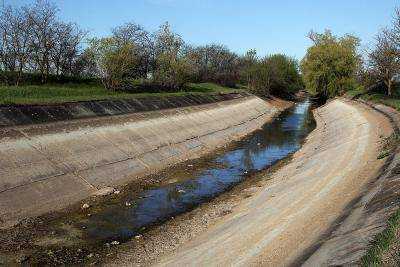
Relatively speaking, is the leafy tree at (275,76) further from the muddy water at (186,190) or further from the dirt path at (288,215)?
the dirt path at (288,215)

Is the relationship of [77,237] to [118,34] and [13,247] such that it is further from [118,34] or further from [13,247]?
[118,34]

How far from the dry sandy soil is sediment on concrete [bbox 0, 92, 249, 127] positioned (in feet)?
43.2

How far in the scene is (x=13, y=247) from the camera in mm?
15523

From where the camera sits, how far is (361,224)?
44.6ft

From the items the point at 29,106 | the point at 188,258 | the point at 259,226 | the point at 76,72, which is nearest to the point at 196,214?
the point at 259,226

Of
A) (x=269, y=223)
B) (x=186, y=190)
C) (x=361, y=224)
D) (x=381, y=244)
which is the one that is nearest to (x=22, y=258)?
(x=269, y=223)

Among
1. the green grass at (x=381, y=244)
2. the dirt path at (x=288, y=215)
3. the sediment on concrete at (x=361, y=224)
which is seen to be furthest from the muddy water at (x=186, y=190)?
the green grass at (x=381, y=244)

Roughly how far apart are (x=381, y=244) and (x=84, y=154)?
18.8m

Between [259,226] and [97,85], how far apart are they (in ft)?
128

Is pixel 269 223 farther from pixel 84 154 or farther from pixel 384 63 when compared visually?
pixel 384 63

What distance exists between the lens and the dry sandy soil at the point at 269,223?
13.6 meters

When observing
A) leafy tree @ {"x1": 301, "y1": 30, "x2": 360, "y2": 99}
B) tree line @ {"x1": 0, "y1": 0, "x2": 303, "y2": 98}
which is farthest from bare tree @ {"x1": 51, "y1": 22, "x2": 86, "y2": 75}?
leafy tree @ {"x1": 301, "y1": 30, "x2": 360, "y2": 99}

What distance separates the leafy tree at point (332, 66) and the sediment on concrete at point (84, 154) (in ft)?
155

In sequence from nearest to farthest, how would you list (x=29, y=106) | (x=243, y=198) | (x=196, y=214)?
(x=196, y=214) → (x=243, y=198) → (x=29, y=106)
